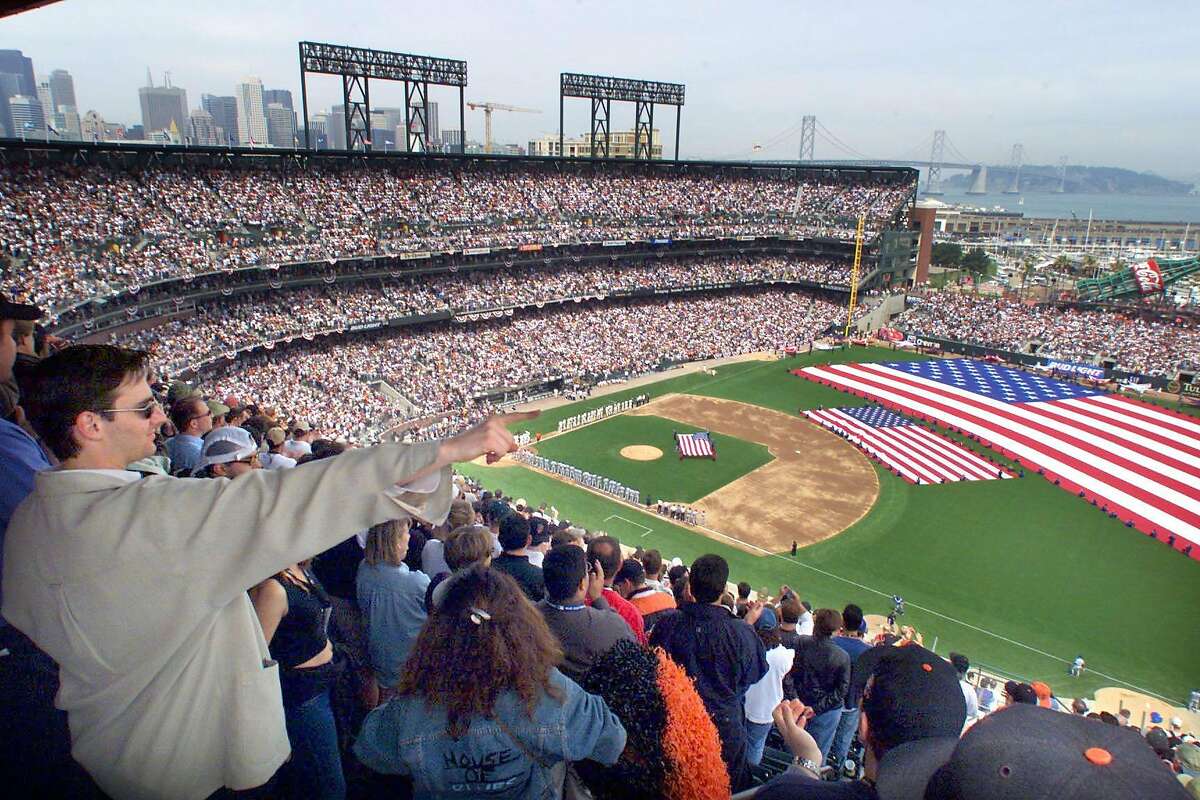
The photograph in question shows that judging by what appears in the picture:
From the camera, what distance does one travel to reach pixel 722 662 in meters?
4.90

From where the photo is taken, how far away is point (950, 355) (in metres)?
49.9

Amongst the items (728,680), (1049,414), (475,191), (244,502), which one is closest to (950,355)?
(1049,414)

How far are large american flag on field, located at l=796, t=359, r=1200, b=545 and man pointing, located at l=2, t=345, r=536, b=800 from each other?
98.5 ft

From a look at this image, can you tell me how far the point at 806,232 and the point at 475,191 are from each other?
28560mm

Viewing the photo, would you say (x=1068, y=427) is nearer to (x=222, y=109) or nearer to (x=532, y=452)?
(x=532, y=452)

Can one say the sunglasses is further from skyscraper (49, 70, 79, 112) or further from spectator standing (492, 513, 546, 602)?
skyscraper (49, 70, 79, 112)

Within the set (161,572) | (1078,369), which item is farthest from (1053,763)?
(1078,369)

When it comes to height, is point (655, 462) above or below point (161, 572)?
below

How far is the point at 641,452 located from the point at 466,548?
2684 centimetres

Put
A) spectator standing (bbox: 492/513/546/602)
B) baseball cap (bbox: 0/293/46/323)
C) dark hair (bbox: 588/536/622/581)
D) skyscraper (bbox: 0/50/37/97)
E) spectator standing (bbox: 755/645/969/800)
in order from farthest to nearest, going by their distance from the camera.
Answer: skyscraper (bbox: 0/50/37/97) → dark hair (bbox: 588/536/622/581) → spectator standing (bbox: 492/513/546/602) → baseball cap (bbox: 0/293/46/323) → spectator standing (bbox: 755/645/969/800)

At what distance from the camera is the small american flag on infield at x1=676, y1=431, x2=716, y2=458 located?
32.2 metres

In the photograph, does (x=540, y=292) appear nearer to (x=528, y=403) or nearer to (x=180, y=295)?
(x=528, y=403)

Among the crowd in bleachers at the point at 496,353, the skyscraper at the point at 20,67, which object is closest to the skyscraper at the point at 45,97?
the skyscraper at the point at 20,67

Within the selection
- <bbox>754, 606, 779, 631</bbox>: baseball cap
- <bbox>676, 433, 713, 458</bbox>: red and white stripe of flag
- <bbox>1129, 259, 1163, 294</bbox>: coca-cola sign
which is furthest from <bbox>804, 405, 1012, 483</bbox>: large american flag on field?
<bbox>1129, 259, 1163, 294</bbox>: coca-cola sign
